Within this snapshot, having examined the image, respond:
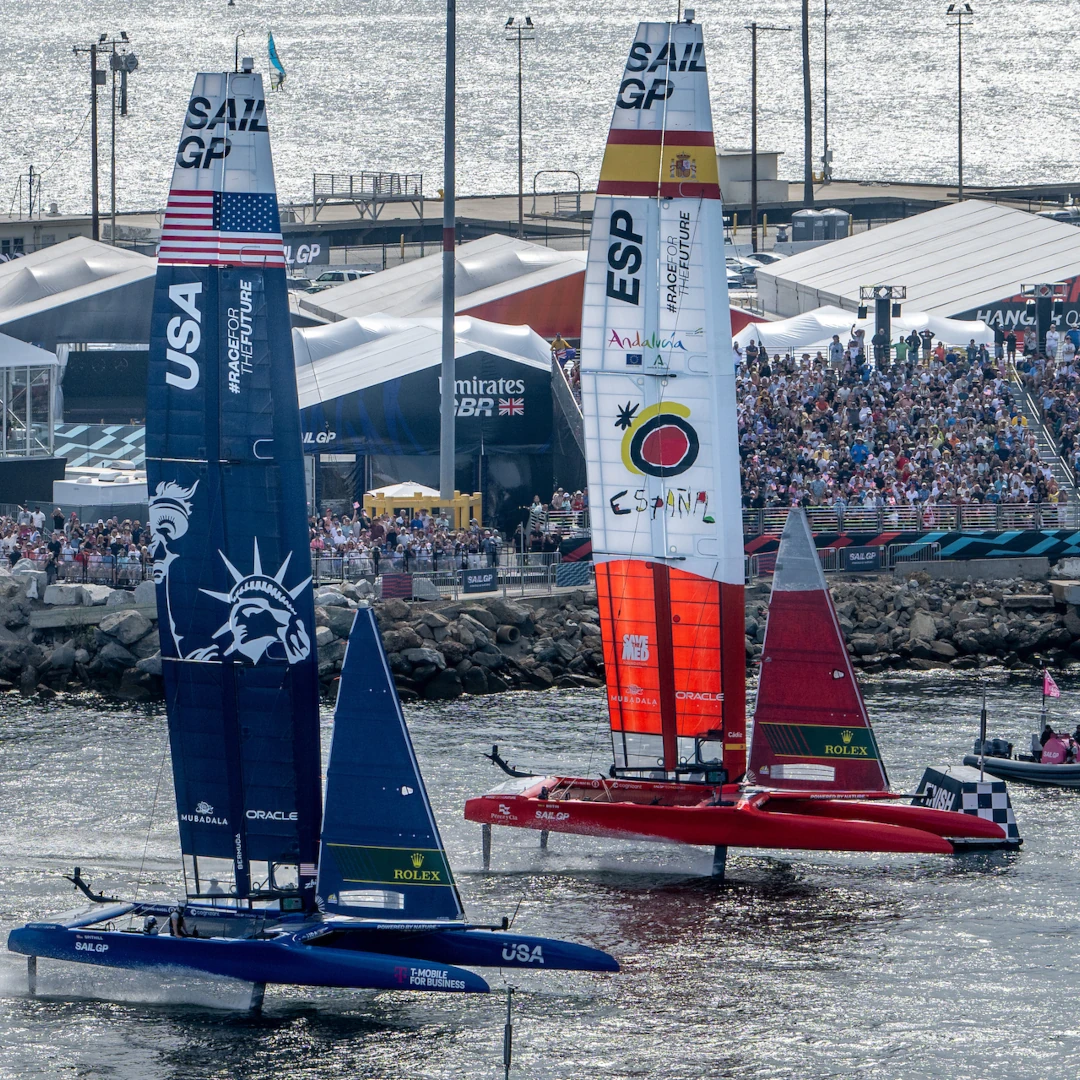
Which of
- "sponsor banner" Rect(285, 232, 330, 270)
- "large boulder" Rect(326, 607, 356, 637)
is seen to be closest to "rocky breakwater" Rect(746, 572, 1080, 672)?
"large boulder" Rect(326, 607, 356, 637)

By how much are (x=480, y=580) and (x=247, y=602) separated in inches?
802

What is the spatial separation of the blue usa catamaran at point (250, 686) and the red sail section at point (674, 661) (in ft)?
22.0

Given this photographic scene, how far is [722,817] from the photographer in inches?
1068

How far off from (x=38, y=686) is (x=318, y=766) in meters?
17.6

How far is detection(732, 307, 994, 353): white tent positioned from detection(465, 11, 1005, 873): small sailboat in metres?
26.3

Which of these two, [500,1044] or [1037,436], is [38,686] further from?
[1037,436]

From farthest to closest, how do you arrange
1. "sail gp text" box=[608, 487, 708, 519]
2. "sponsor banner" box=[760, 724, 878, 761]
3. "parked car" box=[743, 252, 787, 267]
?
"parked car" box=[743, 252, 787, 267] < "sponsor banner" box=[760, 724, 878, 761] < "sail gp text" box=[608, 487, 708, 519]

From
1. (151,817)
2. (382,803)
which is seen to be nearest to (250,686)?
(382,803)

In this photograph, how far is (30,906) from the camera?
26016 mm

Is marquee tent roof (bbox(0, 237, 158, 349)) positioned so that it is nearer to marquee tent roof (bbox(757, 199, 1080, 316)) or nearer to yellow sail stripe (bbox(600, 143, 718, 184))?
marquee tent roof (bbox(757, 199, 1080, 316))

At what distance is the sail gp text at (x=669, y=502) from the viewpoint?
93.2ft

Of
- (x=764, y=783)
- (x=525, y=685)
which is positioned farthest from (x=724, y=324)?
(x=525, y=685)

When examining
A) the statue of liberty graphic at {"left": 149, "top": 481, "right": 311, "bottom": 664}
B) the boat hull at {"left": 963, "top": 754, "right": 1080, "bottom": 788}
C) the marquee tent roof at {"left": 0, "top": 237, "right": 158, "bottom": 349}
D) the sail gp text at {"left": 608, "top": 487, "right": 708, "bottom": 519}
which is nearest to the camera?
the statue of liberty graphic at {"left": 149, "top": 481, "right": 311, "bottom": 664}

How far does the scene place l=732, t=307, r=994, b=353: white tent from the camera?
55.1 meters
